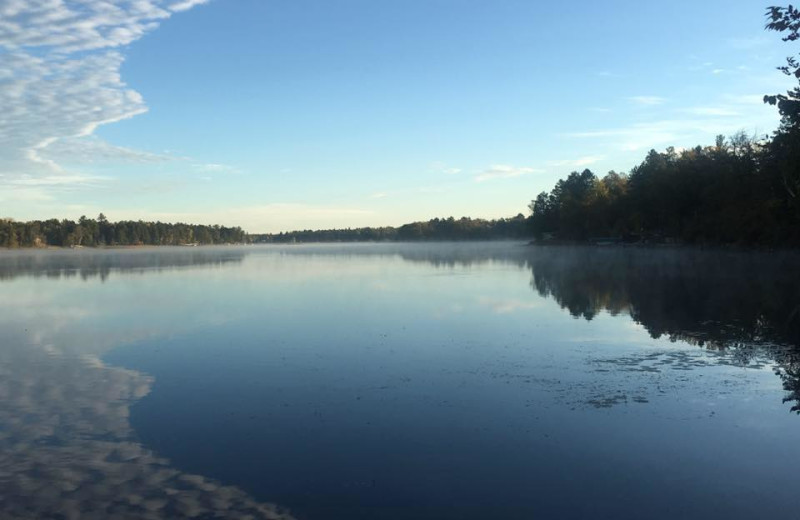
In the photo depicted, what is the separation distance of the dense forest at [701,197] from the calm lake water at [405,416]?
529 centimetres

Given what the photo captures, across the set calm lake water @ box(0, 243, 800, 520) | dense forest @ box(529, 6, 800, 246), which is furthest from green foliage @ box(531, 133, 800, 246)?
calm lake water @ box(0, 243, 800, 520)

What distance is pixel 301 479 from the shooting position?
288 inches

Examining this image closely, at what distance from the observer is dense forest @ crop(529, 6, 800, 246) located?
141 ft

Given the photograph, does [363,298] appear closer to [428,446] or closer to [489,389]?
[489,389]

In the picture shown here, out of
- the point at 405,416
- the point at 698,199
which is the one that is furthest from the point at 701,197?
the point at 405,416

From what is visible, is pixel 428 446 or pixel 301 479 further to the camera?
pixel 428 446

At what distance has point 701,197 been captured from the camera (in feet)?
239

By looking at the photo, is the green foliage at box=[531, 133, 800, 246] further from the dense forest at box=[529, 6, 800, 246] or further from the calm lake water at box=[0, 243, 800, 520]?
the calm lake water at box=[0, 243, 800, 520]

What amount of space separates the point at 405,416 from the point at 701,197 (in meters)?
73.7

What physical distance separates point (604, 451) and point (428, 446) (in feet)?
7.83

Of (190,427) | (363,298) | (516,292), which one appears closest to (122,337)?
(190,427)

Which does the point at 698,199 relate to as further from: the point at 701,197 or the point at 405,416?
the point at 405,416

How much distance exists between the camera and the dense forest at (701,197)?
42900 mm

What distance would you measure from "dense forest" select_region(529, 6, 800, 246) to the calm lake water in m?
5.29
